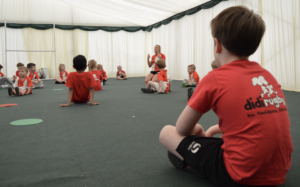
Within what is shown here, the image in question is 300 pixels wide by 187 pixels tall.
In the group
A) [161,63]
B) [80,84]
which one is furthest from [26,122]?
[161,63]

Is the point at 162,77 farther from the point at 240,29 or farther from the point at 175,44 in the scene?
the point at 175,44

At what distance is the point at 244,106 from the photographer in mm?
835

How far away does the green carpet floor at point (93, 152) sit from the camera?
3.97 ft

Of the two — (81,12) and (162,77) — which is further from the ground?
(81,12)

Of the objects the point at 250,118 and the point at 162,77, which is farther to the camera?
the point at 162,77

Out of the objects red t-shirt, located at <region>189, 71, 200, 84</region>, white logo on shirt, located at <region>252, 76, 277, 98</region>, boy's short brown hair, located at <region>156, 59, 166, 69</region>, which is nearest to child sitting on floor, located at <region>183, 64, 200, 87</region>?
red t-shirt, located at <region>189, 71, 200, 84</region>

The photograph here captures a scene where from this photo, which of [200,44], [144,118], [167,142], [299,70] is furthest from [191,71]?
[167,142]

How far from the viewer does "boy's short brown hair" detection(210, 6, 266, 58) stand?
2.78ft

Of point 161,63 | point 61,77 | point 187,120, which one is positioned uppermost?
point 161,63

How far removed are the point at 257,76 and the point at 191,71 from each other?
17.9 ft

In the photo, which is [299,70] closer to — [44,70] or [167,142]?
[167,142]

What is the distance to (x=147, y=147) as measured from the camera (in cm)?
169

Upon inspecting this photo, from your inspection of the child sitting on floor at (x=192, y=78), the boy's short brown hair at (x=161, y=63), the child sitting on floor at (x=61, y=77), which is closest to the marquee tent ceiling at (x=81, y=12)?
the child sitting on floor at (x=192, y=78)

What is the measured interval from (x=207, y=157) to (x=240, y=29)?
1.73 ft
